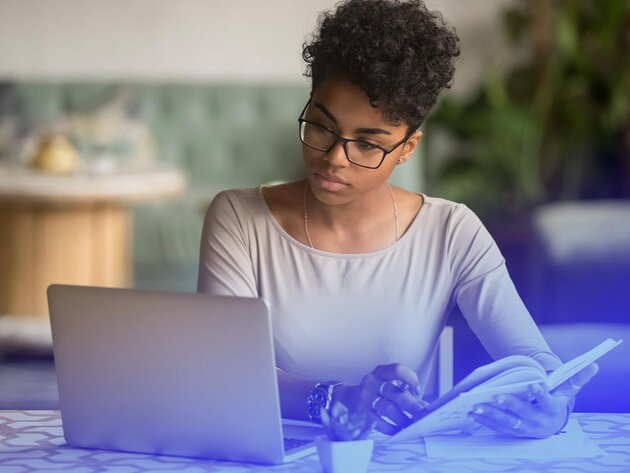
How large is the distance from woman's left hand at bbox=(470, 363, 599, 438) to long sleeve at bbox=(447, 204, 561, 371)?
17cm

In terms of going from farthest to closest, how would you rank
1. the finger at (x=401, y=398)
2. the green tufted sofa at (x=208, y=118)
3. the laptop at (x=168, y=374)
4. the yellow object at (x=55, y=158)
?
the green tufted sofa at (x=208, y=118), the yellow object at (x=55, y=158), the finger at (x=401, y=398), the laptop at (x=168, y=374)

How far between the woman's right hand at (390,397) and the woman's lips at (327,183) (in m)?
0.37

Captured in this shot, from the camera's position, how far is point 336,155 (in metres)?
1.76

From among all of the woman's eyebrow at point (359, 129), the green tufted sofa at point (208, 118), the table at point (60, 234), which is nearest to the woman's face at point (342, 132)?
the woman's eyebrow at point (359, 129)

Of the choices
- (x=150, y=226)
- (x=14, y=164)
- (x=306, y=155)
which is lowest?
(x=150, y=226)

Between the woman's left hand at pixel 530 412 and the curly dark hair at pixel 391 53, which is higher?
the curly dark hair at pixel 391 53

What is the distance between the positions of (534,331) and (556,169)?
476 centimetres

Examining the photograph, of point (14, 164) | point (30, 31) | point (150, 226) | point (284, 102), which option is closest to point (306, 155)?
point (14, 164)

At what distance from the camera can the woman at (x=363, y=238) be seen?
5.84 feet

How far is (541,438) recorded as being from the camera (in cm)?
158

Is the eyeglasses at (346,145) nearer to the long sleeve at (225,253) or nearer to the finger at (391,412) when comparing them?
the long sleeve at (225,253)

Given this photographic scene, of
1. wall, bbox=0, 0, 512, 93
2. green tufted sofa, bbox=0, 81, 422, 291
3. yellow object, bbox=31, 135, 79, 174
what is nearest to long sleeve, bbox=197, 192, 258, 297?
yellow object, bbox=31, 135, 79, 174

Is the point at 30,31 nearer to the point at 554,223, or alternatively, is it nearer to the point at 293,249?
the point at 554,223

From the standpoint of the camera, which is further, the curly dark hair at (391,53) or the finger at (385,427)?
the curly dark hair at (391,53)
